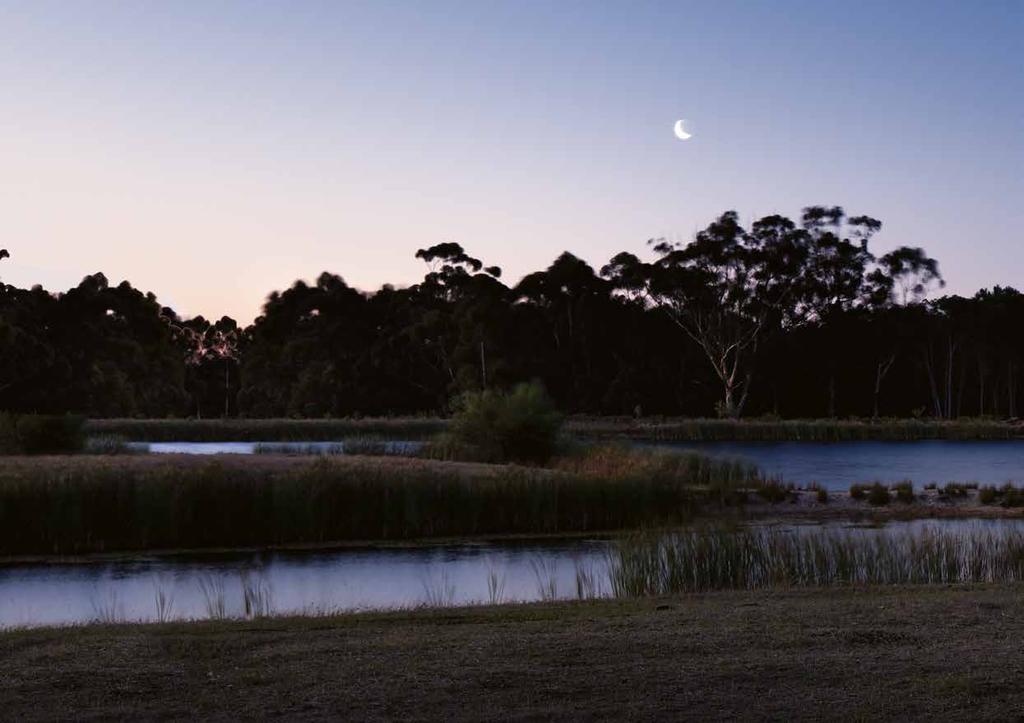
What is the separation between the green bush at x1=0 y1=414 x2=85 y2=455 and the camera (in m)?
31.4

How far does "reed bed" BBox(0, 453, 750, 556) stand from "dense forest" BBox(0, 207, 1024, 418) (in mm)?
41386

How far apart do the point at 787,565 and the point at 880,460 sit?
1252 inches

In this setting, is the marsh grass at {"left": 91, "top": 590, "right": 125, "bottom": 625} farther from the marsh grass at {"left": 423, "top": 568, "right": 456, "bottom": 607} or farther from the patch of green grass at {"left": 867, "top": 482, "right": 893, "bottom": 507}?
the patch of green grass at {"left": 867, "top": 482, "right": 893, "bottom": 507}

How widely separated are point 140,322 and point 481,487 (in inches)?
2282

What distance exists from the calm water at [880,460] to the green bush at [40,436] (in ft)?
54.6

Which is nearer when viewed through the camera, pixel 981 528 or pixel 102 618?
pixel 102 618

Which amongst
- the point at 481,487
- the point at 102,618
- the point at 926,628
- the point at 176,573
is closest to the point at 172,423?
the point at 481,487

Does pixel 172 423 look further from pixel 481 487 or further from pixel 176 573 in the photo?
pixel 176 573

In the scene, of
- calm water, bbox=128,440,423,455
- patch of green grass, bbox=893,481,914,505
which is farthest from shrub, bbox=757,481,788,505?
calm water, bbox=128,440,423,455

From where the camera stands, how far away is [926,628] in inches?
381

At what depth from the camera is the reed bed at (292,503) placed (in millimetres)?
19406

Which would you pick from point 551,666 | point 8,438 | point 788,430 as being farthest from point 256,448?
point 551,666

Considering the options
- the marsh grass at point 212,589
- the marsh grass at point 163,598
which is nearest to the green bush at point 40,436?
the marsh grass at point 212,589

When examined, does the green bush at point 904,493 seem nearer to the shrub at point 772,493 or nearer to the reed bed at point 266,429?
the shrub at point 772,493
